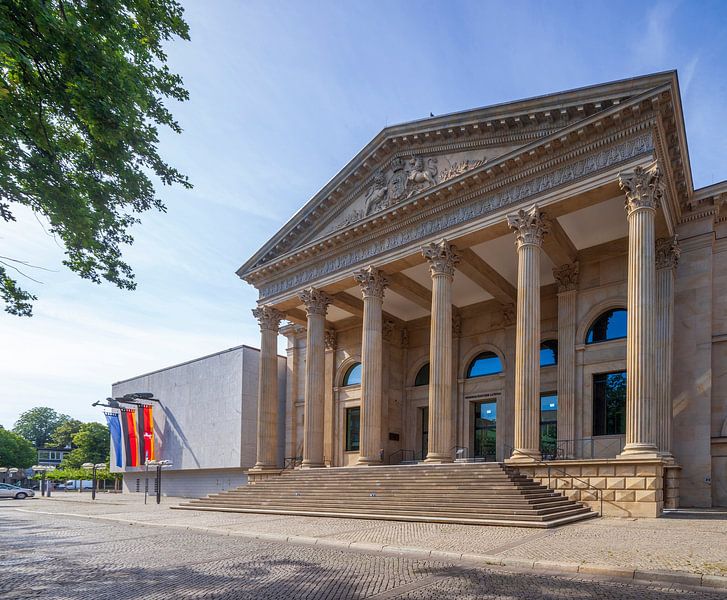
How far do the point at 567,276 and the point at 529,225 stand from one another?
615 cm

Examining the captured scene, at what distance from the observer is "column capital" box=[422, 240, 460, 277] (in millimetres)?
25594

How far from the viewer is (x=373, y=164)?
29.5 metres

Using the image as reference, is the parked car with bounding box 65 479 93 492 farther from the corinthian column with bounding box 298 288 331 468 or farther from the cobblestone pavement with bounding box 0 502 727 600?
the cobblestone pavement with bounding box 0 502 727 600

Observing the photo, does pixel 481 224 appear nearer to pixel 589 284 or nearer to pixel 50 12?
pixel 589 284

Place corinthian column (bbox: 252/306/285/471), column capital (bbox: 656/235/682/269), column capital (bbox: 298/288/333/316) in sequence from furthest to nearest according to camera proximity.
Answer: corinthian column (bbox: 252/306/285/471), column capital (bbox: 298/288/333/316), column capital (bbox: 656/235/682/269)

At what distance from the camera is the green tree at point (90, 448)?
3556 inches

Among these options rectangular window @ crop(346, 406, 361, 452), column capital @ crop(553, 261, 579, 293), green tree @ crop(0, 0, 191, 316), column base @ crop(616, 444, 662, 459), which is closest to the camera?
green tree @ crop(0, 0, 191, 316)

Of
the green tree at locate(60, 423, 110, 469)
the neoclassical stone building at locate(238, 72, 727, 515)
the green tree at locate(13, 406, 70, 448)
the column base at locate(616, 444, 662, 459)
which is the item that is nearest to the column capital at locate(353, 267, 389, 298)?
the neoclassical stone building at locate(238, 72, 727, 515)

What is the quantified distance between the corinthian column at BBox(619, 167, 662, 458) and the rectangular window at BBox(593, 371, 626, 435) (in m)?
6.78

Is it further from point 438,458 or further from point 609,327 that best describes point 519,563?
point 609,327

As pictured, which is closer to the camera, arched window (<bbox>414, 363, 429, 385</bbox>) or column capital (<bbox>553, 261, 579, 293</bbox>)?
column capital (<bbox>553, 261, 579, 293</bbox>)

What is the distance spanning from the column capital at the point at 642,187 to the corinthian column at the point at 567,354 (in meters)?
7.56

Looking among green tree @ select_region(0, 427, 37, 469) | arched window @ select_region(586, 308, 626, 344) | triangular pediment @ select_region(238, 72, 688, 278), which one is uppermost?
triangular pediment @ select_region(238, 72, 688, 278)

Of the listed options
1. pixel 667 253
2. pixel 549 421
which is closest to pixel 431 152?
pixel 667 253
